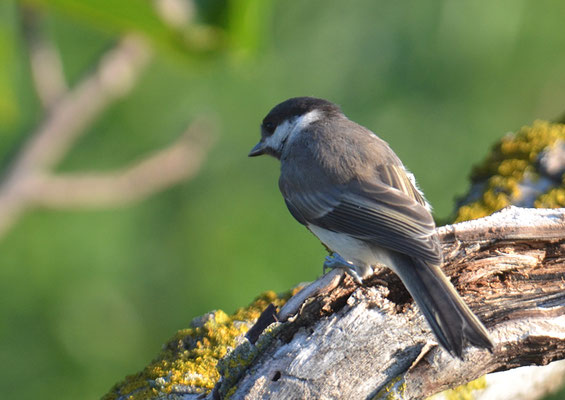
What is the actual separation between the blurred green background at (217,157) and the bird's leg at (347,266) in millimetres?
2566

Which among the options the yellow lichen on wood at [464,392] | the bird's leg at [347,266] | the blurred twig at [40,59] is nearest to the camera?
the bird's leg at [347,266]

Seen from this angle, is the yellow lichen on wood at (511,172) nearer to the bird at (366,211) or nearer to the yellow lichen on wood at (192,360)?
the bird at (366,211)

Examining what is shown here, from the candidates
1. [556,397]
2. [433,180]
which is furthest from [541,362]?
[433,180]

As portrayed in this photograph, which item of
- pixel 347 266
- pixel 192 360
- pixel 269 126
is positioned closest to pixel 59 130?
pixel 269 126

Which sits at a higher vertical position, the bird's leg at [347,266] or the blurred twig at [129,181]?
the blurred twig at [129,181]

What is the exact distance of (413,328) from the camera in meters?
2.60

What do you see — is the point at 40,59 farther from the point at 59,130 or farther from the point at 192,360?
the point at 192,360

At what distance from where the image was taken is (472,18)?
255 inches

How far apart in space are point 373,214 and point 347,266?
0.98 ft

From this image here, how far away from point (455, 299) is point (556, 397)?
3.20 m

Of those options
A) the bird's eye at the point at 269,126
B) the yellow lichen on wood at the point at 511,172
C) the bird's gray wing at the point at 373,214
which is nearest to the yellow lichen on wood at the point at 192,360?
the bird's gray wing at the point at 373,214

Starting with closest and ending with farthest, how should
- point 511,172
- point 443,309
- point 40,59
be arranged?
point 443,309
point 40,59
point 511,172

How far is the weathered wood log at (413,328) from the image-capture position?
8.12ft

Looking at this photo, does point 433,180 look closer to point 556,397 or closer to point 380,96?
point 380,96
